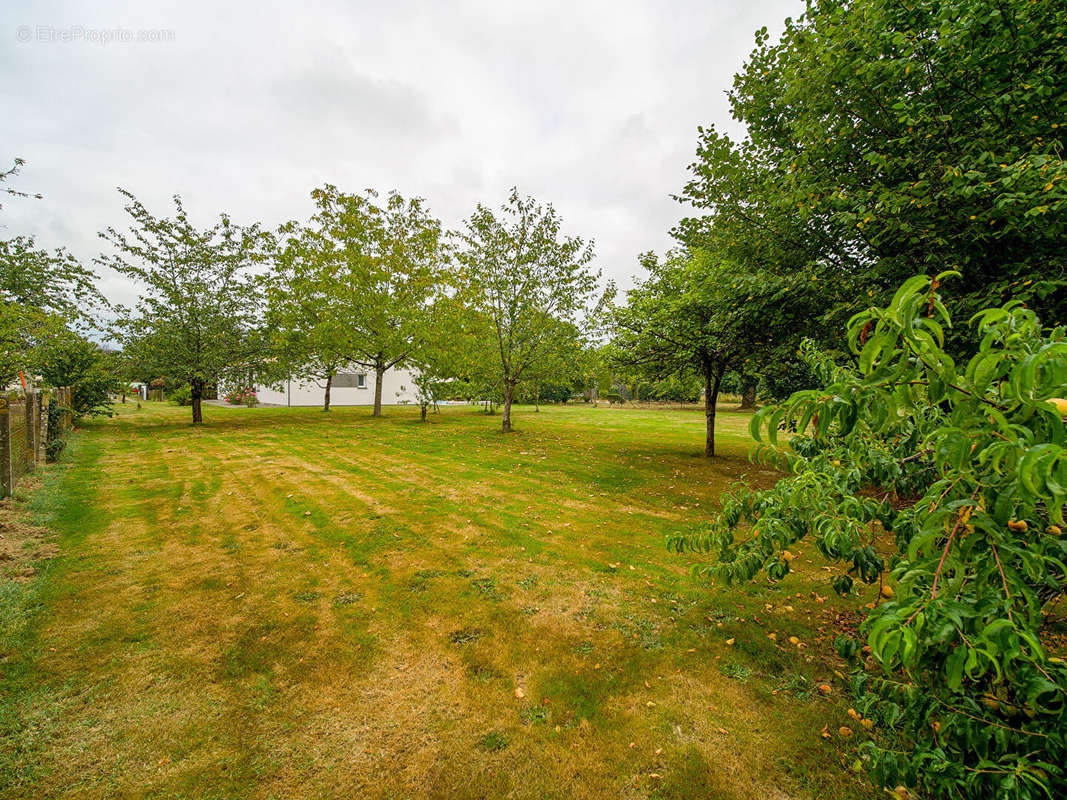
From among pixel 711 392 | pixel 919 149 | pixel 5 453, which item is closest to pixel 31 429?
pixel 5 453

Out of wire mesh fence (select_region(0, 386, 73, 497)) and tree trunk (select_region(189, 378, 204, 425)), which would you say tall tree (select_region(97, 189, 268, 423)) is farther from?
wire mesh fence (select_region(0, 386, 73, 497))

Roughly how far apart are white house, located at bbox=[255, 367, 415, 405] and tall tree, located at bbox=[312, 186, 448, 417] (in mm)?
10572

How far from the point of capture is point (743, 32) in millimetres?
8461

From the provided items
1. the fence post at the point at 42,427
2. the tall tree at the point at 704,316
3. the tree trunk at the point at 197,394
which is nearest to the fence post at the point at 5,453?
the fence post at the point at 42,427

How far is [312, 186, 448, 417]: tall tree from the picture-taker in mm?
18609

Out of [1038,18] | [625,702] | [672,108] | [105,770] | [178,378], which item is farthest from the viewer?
[178,378]

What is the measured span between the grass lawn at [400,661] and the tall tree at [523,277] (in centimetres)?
1031

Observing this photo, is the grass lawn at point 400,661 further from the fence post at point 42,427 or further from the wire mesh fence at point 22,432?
the fence post at point 42,427

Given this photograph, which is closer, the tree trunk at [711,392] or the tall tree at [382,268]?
the tree trunk at [711,392]

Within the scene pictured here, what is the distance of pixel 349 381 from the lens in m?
33.5

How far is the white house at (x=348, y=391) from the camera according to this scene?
30.9 meters

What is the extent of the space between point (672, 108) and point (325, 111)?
13.0m

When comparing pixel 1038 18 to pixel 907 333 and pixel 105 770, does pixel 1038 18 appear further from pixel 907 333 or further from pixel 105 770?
pixel 105 770

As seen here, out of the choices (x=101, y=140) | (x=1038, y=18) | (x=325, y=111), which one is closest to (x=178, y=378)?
(x=101, y=140)
